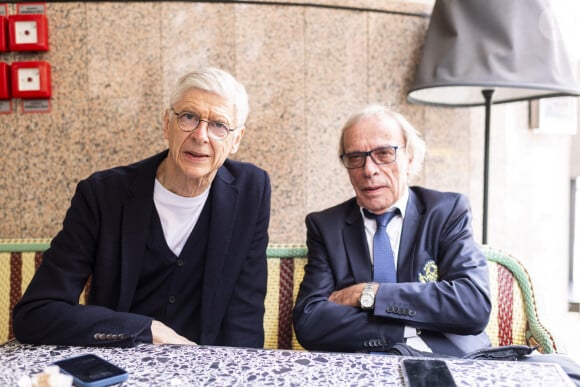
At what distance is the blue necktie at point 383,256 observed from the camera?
6.10 feet

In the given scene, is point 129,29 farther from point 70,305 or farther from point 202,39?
point 70,305

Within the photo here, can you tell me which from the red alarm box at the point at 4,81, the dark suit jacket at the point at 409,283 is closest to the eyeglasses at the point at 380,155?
the dark suit jacket at the point at 409,283

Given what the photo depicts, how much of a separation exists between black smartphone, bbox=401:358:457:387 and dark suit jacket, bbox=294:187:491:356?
610 mm

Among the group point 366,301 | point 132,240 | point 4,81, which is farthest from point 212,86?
point 4,81

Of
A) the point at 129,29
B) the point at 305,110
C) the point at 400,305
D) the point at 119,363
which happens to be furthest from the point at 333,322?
the point at 129,29

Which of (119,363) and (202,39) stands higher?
(202,39)

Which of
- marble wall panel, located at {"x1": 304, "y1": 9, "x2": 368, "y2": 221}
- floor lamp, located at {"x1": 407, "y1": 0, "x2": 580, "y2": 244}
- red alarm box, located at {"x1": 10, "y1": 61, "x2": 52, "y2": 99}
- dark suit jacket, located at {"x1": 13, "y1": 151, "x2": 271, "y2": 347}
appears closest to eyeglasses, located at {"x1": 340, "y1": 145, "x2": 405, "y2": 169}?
dark suit jacket, located at {"x1": 13, "y1": 151, "x2": 271, "y2": 347}

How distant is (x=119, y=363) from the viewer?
1.09m

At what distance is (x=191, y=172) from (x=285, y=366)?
0.87 m

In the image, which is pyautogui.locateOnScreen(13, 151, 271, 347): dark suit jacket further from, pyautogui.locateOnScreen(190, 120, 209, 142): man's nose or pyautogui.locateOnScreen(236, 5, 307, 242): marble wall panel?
pyautogui.locateOnScreen(236, 5, 307, 242): marble wall panel

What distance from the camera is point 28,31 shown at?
2600 mm

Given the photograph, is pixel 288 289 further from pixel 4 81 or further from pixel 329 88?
pixel 4 81

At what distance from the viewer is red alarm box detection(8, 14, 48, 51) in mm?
2590

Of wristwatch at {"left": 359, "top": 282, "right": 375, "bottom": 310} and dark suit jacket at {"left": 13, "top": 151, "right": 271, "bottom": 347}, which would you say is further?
wristwatch at {"left": 359, "top": 282, "right": 375, "bottom": 310}
